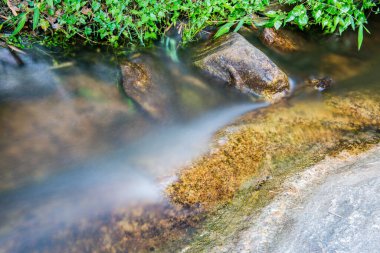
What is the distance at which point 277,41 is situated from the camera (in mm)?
4992

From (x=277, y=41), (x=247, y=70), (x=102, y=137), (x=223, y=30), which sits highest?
(x=223, y=30)

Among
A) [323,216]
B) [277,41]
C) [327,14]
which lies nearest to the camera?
[323,216]

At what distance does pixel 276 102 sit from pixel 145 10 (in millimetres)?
2242

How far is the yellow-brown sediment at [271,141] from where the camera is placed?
2838 millimetres

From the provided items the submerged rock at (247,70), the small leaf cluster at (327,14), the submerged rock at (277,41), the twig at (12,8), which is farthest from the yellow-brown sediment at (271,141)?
the twig at (12,8)

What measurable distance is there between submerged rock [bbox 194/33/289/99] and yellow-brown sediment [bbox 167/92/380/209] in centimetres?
35

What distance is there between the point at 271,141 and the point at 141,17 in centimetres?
257

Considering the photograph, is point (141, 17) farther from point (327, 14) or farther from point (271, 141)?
point (327, 14)

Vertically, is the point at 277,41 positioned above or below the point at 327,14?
below

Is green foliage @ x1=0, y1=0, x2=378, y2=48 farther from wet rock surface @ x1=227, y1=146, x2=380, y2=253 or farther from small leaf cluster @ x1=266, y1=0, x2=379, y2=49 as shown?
wet rock surface @ x1=227, y1=146, x2=380, y2=253

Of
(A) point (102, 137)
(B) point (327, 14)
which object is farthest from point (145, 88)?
(B) point (327, 14)

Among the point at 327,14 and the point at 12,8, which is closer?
the point at 12,8

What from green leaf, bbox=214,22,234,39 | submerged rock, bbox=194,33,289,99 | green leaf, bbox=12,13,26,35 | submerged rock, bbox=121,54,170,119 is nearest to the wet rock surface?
submerged rock, bbox=194,33,289,99

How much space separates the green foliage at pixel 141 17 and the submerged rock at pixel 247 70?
47cm
